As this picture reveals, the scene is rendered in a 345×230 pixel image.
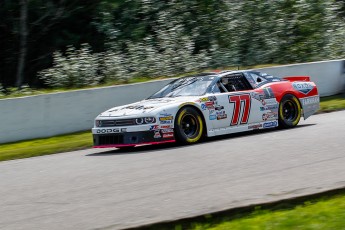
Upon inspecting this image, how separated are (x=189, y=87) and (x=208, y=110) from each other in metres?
0.80

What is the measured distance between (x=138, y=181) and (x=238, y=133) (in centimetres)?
559

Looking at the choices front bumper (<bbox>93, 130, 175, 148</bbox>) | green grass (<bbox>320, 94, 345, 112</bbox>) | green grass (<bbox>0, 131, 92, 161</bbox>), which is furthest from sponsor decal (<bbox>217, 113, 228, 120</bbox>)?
green grass (<bbox>320, 94, 345, 112</bbox>)

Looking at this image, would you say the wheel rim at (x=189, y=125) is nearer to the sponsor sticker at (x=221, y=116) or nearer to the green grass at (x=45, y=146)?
the sponsor sticker at (x=221, y=116)

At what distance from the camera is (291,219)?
5953 millimetres

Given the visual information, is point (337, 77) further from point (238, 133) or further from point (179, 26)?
point (238, 133)

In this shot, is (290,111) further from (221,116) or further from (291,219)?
(291,219)

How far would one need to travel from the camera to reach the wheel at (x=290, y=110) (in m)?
13.8

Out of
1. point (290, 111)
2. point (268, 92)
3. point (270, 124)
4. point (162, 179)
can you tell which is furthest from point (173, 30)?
point (162, 179)

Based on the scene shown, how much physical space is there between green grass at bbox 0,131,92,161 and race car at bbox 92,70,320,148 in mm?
1112

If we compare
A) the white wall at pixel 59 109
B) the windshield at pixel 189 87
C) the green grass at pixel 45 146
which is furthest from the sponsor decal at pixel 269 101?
the white wall at pixel 59 109

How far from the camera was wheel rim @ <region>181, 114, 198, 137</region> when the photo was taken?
12375mm

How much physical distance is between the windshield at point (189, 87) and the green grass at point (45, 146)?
1.83 m

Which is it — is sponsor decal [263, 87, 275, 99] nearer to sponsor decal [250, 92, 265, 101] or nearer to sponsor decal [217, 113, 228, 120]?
sponsor decal [250, 92, 265, 101]

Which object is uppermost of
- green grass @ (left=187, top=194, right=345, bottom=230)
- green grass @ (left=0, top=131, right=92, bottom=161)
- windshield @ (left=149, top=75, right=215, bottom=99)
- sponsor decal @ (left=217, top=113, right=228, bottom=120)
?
windshield @ (left=149, top=75, right=215, bottom=99)
